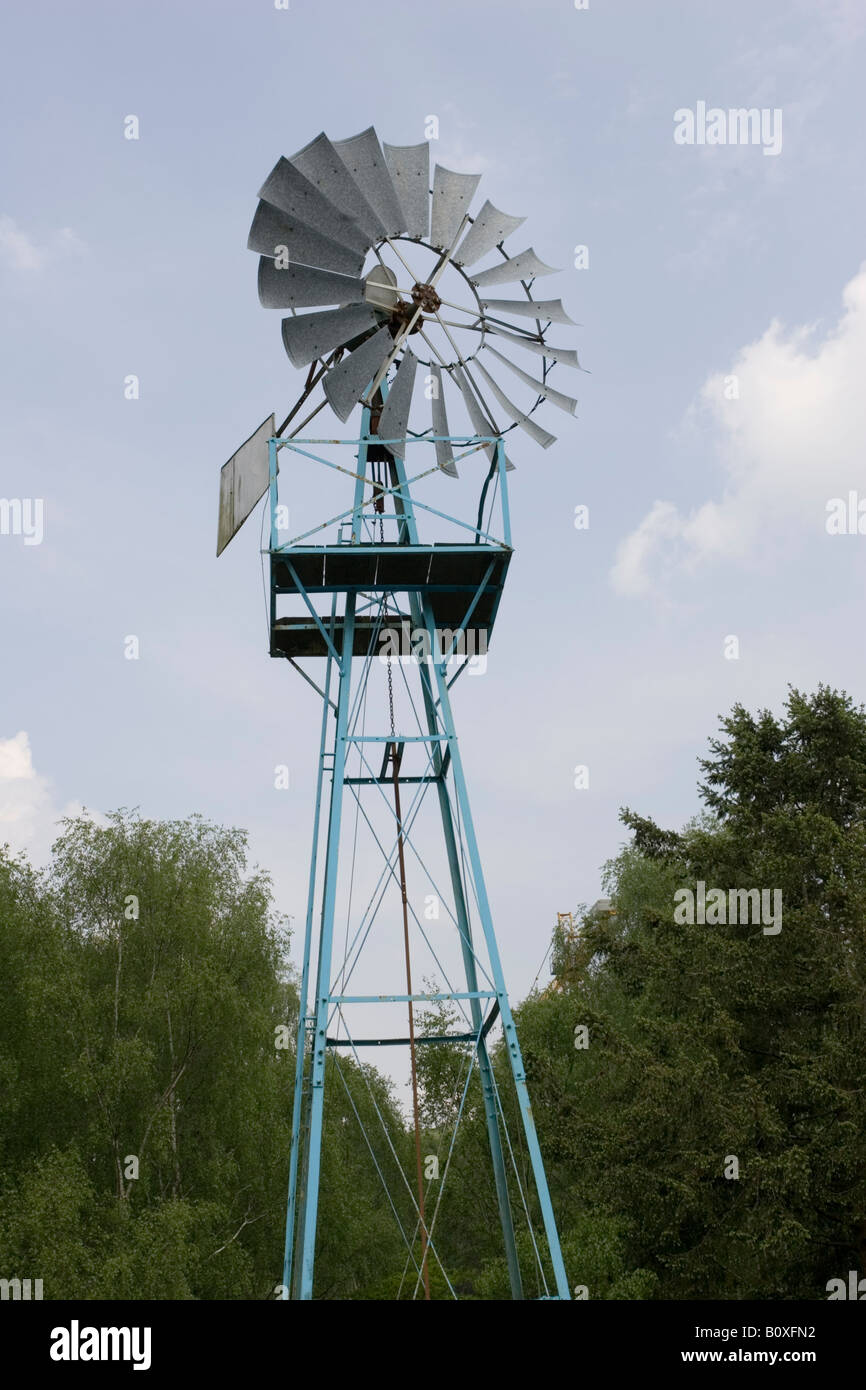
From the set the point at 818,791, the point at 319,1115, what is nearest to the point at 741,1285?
the point at 818,791

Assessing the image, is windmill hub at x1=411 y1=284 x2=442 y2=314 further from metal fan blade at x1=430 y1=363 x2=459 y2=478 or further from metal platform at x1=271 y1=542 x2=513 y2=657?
metal platform at x1=271 y1=542 x2=513 y2=657

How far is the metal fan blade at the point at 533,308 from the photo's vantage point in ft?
47.6

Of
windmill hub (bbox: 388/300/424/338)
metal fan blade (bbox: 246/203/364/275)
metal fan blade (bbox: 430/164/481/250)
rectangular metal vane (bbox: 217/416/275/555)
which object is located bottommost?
rectangular metal vane (bbox: 217/416/275/555)

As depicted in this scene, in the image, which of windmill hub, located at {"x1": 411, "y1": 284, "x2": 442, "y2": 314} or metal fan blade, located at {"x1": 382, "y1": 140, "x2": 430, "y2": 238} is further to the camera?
windmill hub, located at {"x1": 411, "y1": 284, "x2": 442, "y2": 314}

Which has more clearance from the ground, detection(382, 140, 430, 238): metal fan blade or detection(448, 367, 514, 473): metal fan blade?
detection(382, 140, 430, 238): metal fan blade

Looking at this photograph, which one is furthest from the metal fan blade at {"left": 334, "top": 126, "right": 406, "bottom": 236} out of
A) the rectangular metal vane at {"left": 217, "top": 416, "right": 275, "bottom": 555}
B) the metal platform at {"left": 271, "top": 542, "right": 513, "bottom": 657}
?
the metal platform at {"left": 271, "top": 542, "right": 513, "bottom": 657}

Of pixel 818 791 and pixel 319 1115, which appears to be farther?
pixel 818 791

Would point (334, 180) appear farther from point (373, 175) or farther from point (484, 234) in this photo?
point (484, 234)

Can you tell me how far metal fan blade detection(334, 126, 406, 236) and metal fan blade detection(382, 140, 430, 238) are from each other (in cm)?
10

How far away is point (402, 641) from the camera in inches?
576

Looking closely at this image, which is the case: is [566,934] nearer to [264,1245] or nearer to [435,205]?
[264,1245]

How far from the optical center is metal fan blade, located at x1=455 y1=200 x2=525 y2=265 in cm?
1423
